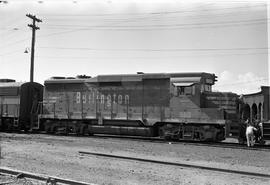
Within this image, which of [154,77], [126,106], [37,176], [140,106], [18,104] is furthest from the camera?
[18,104]

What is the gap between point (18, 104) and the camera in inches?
952

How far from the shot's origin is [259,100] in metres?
39.9

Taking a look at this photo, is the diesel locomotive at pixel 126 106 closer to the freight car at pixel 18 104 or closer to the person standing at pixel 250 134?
the freight car at pixel 18 104

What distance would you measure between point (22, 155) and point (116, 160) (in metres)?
3.58

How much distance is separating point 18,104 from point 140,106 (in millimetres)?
9376

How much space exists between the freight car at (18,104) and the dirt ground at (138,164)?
9208 millimetres

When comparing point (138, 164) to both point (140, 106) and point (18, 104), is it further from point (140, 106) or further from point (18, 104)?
point (18, 104)

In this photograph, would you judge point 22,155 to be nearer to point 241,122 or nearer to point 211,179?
point 211,179

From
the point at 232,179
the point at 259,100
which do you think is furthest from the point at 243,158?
the point at 259,100

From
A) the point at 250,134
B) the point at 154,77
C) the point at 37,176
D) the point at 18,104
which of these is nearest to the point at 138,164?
the point at 37,176

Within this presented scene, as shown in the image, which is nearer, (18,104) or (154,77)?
(154,77)

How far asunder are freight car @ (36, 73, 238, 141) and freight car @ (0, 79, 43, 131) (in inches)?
63.7

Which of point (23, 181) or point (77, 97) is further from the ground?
point (77, 97)

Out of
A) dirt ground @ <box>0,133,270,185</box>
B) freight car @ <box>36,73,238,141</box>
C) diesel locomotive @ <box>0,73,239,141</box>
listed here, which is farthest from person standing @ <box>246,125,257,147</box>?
dirt ground @ <box>0,133,270,185</box>
